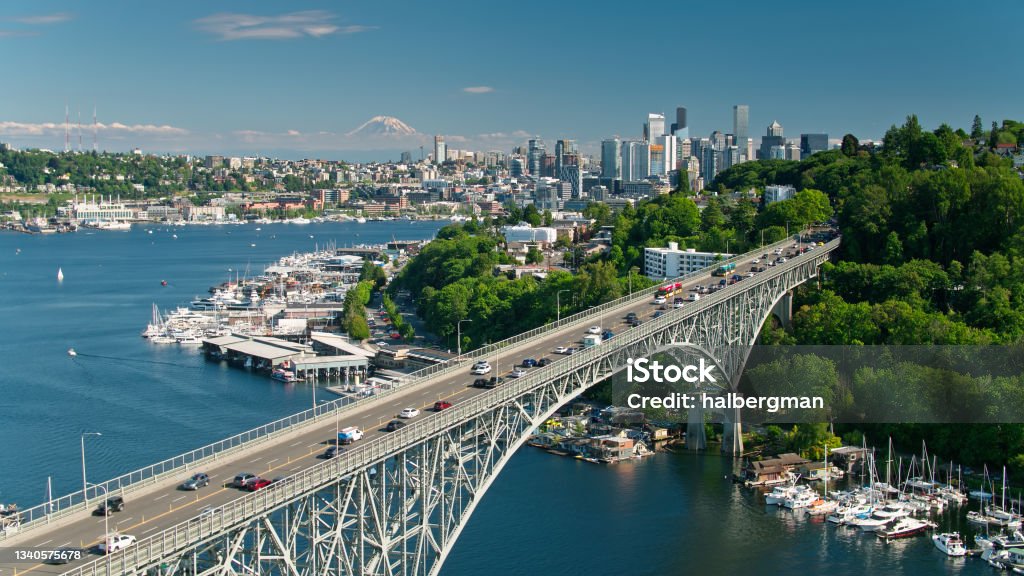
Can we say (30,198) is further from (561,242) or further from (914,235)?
(914,235)

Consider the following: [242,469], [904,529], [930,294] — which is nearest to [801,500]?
[904,529]

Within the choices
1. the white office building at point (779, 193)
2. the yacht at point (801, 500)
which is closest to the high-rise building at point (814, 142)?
the white office building at point (779, 193)

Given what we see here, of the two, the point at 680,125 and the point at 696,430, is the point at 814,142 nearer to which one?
the point at 680,125

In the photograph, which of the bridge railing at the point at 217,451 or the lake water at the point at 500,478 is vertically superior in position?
the bridge railing at the point at 217,451

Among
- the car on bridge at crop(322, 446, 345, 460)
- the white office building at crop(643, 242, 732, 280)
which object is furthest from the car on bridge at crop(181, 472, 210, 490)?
the white office building at crop(643, 242, 732, 280)

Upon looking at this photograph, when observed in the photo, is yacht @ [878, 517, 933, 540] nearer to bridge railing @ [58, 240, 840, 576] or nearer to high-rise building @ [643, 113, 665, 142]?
bridge railing @ [58, 240, 840, 576]

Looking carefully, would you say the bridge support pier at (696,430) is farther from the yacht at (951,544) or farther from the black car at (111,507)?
the black car at (111,507)
